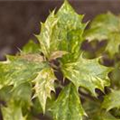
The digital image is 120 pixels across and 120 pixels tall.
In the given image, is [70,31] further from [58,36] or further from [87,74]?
[87,74]

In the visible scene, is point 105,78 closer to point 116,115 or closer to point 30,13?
point 116,115

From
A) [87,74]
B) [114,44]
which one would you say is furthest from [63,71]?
[114,44]

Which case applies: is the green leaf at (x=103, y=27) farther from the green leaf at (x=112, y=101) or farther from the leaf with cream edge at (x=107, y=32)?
the green leaf at (x=112, y=101)

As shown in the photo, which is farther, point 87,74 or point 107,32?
point 107,32

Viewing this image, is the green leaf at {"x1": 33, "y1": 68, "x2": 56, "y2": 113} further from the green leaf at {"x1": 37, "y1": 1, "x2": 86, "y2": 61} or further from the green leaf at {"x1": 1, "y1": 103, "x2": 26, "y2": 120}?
the green leaf at {"x1": 1, "y1": 103, "x2": 26, "y2": 120}

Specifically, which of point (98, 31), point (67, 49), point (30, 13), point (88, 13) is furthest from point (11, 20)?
point (67, 49)

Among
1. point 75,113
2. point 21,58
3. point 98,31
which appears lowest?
point 75,113

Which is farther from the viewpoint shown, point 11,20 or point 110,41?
point 11,20
